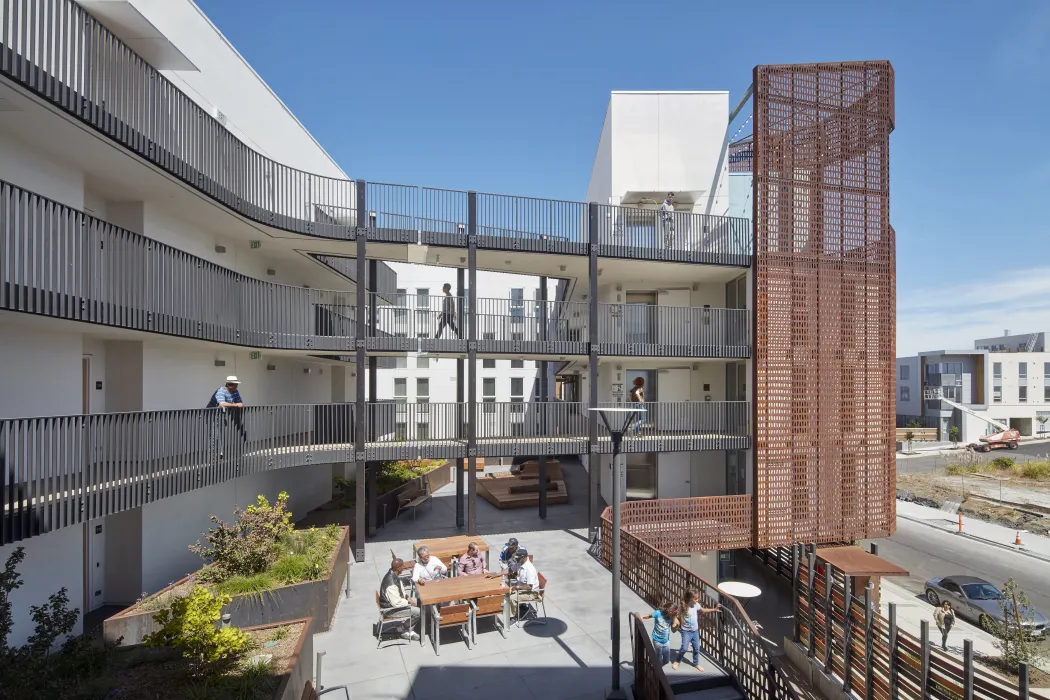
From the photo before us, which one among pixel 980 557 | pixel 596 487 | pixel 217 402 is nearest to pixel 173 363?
pixel 217 402

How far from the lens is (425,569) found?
33.6 feet

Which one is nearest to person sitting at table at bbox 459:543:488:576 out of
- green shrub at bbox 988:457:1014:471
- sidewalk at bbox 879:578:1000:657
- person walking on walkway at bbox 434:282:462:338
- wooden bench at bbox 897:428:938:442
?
person walking on walkway at bbox 434:282:462:338

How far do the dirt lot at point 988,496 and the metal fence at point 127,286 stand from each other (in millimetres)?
29227

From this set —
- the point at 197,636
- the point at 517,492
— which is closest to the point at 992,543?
the point at 517,492

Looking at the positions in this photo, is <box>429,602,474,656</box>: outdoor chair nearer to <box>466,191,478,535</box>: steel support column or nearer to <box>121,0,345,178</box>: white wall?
<box>466,191,478,535</box>: steel support column

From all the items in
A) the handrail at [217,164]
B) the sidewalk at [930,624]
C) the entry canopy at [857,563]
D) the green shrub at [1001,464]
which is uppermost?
the handrail at [217,164]

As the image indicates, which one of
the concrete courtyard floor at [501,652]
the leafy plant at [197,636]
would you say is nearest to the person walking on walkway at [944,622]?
the concrete courtyard floor at [501,652]

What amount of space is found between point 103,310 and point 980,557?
27.5 meters

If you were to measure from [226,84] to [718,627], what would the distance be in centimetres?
1650

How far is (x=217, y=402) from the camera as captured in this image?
12109 mm

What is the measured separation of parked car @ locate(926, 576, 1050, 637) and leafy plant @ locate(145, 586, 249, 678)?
17.4m

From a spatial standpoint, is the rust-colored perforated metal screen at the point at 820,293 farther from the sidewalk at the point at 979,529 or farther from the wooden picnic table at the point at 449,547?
the sidewalk at the point at 979,529

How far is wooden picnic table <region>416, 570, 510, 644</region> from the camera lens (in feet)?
29.4

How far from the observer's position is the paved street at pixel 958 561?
59.4 feet
